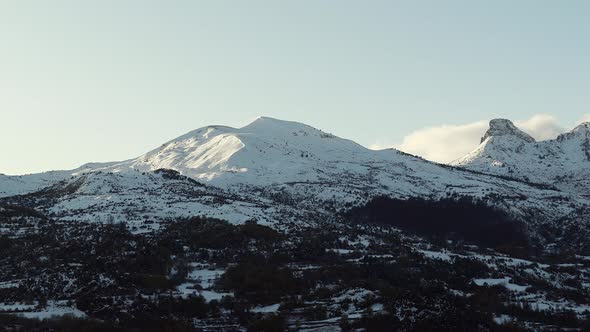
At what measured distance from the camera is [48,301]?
348ft

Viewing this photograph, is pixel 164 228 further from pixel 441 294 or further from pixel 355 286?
pixel 441 294

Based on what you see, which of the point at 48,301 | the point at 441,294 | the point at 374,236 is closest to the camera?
the point at 48,301

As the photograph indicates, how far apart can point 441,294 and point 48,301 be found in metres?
57.1

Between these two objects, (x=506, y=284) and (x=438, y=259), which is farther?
(x=438, y=259)

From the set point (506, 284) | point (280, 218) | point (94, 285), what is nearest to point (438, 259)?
point (506, 284)

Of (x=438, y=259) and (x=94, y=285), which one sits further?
(x=438, y=259)

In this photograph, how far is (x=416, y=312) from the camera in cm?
10269

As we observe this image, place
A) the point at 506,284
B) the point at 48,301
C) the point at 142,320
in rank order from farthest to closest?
the point at 506,284 < the point at 48,301 < the point at 142,320

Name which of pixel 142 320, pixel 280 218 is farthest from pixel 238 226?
pixel 142 320

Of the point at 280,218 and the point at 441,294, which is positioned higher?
the point at 280,218

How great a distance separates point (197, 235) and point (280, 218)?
3674cm

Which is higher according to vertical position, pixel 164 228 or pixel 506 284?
pixel 164 228

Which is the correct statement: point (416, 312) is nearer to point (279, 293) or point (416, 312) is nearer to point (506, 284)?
point (279, 293)

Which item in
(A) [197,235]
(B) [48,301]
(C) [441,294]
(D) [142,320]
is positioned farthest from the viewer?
(A) [197,235]
